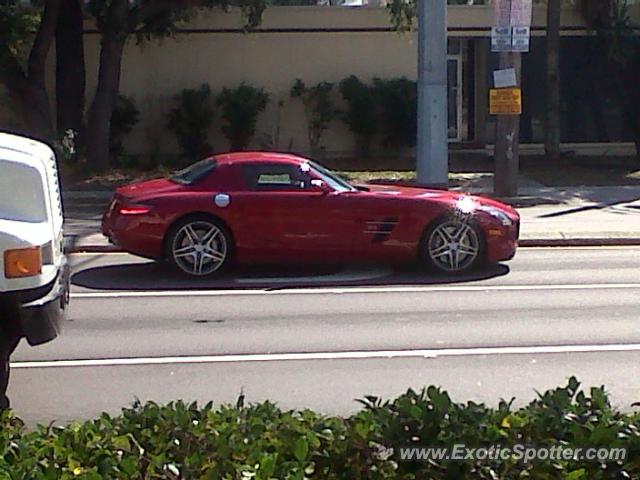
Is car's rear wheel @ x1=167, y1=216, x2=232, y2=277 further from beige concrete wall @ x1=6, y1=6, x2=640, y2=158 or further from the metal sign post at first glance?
beige concrete wall @ x1=6, y1=6, x2=640, y2=158

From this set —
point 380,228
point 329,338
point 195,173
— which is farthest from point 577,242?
point 329,338

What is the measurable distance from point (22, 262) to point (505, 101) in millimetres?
14032

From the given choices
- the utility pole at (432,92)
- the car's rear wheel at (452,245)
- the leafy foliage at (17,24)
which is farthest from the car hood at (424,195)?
the leafy foliage at (17,24)

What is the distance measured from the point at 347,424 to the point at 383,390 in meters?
3.66

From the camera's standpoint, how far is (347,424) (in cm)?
426

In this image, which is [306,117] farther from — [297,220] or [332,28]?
[297,220]

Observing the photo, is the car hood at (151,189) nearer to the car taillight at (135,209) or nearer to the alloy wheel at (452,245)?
the car taillight at (135,209)

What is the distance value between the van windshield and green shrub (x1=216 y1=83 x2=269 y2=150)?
68.3 ft

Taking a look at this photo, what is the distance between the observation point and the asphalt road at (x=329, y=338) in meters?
7.98

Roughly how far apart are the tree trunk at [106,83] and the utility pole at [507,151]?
824 cm

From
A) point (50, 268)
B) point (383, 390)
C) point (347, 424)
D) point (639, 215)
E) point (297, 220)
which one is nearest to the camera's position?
point (347, 424)

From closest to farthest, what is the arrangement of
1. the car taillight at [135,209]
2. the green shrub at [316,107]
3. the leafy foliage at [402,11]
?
1. the car taillight at [135,209]
2. the leafy foliage at [402,11]
3. the green shrub at [316,107]

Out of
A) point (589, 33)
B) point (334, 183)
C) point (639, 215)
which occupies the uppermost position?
point (589, 33)

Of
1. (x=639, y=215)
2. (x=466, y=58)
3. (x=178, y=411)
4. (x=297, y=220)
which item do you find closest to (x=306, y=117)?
(x=466, y=58)
